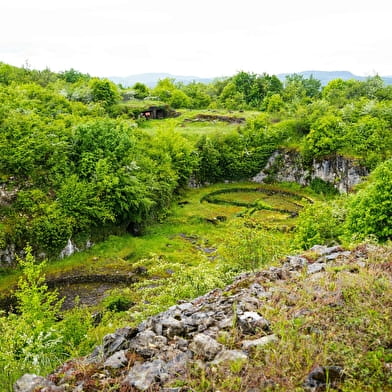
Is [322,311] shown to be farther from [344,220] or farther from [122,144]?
[122,144]

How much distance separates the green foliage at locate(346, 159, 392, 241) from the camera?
21.8 metres

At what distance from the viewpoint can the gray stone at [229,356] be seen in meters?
9.11

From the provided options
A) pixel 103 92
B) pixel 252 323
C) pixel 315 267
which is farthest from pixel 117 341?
pixel 103 92

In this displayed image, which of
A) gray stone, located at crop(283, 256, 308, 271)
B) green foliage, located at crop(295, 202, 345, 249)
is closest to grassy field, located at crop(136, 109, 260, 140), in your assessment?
green foliage, located at crop(295, 202, 345, 249)

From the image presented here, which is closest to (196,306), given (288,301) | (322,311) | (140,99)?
(288,301)

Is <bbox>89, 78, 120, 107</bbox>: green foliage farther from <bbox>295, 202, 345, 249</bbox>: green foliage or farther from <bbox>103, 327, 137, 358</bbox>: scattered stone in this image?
<bbox>103, 327, 137, 358</bbox>: scattered stone

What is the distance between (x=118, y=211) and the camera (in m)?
41.4

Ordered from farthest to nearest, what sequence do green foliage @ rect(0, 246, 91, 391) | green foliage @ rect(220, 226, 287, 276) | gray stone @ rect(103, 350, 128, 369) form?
green foliage @ rect(220, 226, 287, 276) → green foliage @ rect(0, 246, 91, 391) → gray stone @ rect(103, 350, 128, 369)

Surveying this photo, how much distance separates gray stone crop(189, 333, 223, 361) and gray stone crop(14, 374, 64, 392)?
3.31 meters

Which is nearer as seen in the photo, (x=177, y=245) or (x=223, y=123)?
(x=177, y=245)

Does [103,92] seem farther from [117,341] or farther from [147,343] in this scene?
[147,343]

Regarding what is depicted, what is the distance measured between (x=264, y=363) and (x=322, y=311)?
2553 millimetres

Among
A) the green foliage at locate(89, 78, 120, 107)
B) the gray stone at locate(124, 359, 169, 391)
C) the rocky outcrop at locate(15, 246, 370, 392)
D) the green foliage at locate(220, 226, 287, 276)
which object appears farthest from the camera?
the green foliage at locate(89, 78, 120, 107)

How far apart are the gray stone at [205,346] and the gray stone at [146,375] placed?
2.92ft
